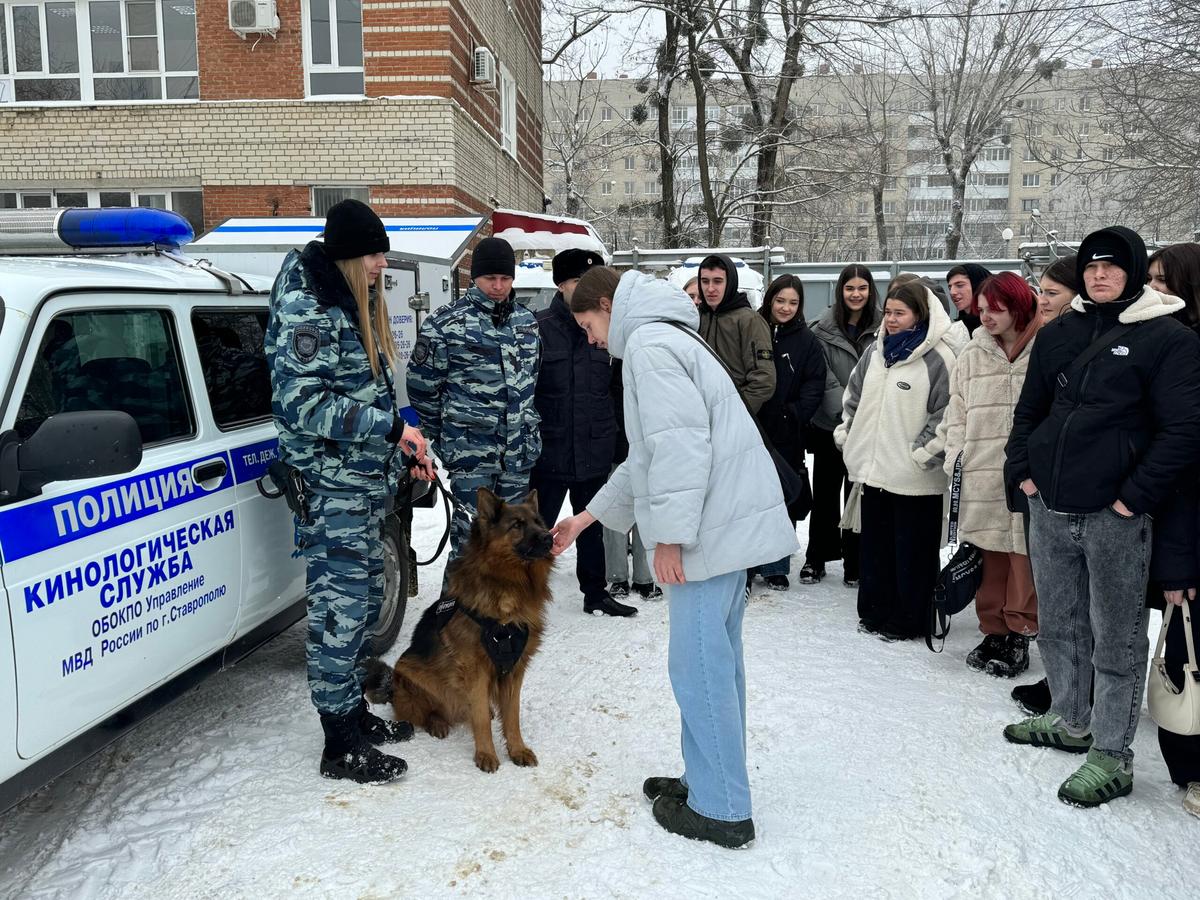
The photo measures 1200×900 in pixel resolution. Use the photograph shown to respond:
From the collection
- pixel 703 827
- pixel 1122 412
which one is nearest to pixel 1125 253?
pixel 1122 412

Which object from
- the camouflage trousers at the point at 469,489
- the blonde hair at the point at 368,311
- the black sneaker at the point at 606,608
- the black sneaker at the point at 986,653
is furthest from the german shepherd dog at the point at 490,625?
the black sneaker at the point at 986,653

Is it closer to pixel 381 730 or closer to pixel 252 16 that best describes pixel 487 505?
pixel 381 730

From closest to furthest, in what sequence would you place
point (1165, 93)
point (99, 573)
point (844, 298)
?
point (99, 573)
point (844, 298)
point (1165, 93)

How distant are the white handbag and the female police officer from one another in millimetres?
2897

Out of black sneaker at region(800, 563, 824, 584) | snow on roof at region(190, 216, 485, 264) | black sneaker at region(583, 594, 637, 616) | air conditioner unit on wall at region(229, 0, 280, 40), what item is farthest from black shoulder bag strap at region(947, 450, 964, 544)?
air conditioner unit on wall at region(229, 0, 280, 40)

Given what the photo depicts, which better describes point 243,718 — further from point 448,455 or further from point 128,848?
→ point 448,455

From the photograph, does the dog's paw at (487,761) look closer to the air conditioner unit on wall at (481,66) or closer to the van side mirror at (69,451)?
the van side mirror at (69,451)

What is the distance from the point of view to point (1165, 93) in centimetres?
1617

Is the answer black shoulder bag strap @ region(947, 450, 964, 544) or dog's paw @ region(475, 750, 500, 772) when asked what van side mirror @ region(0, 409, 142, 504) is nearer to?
dog's paw @ region(475, 750, 500, 772)

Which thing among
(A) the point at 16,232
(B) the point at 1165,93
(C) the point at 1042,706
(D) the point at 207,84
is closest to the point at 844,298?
(C) the point at 1042,706

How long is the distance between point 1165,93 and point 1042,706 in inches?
652

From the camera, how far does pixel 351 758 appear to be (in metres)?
3.50

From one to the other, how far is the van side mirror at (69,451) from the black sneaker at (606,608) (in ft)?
11.6

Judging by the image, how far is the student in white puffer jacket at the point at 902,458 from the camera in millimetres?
4918
